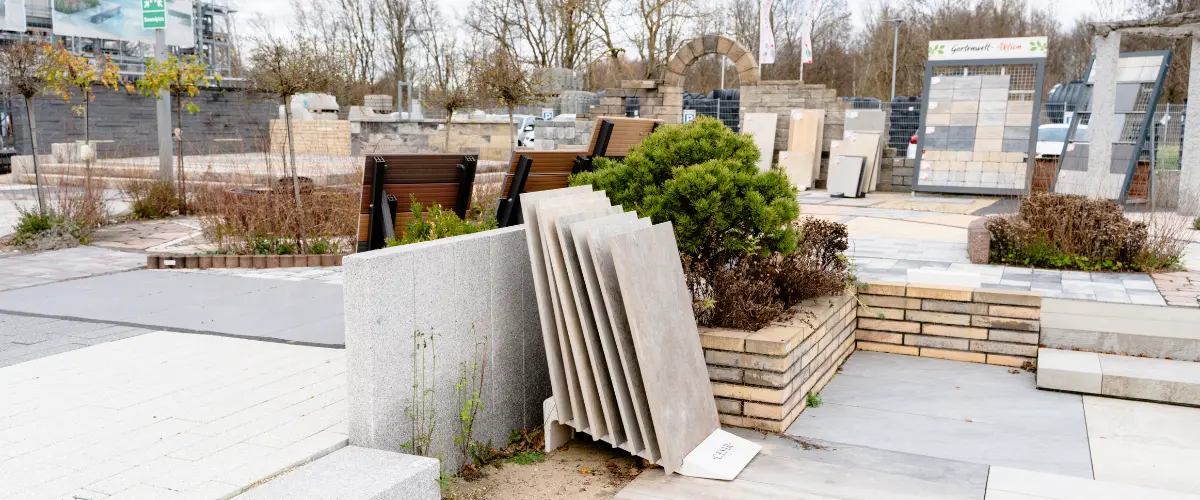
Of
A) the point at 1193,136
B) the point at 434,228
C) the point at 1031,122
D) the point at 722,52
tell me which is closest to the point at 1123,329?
the point at 434,228

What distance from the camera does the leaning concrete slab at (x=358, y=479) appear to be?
101 inches

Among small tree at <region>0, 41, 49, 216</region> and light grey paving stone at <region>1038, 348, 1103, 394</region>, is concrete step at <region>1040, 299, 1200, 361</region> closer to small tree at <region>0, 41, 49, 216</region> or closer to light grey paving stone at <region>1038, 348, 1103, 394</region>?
light grey paving stone at <region>1038, 348, 1103, 394</region>

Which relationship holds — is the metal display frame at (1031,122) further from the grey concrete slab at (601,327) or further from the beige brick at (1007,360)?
the grey concrete slab at (601,327)

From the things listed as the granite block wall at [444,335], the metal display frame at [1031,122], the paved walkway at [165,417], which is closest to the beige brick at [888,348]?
the granite block wall at [444,335]

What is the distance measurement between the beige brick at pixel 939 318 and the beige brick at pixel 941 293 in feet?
0.29

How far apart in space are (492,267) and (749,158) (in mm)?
1607

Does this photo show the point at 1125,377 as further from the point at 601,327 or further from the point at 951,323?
the point at 601,327

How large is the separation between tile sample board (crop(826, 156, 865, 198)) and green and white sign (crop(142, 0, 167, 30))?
33.2ft

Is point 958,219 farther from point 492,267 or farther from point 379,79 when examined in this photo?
point 379,79

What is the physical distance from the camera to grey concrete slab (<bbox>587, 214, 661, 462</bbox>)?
3.32m

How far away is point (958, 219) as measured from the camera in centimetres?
1043

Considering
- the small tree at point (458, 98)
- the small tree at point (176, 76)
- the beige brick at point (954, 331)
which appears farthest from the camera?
the small tree at point (458, 98)

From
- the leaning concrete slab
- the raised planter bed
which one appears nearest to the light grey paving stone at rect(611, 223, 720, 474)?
the leaning concrete slab

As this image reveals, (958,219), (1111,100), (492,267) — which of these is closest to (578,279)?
(492,267)
